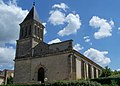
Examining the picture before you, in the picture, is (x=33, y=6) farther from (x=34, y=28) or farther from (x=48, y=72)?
(x=48, y=72)

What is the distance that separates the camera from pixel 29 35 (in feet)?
142

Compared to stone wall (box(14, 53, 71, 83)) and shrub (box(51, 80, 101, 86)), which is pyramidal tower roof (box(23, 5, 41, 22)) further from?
shrub (box(51, 80, 101, 86))

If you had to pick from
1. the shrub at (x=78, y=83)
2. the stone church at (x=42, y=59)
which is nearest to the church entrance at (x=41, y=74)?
the stone church at (x=42, y=59)

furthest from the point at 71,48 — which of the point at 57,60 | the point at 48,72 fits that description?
the point at 48,72

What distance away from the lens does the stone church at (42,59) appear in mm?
37812

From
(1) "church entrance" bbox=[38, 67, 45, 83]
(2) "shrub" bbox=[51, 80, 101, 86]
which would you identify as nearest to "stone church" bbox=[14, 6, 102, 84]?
(1) "church entrance" bbox=[38, 67, 45, 83]

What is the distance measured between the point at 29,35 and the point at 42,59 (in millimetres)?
5789

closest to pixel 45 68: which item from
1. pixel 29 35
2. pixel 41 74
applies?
pixel 41 74

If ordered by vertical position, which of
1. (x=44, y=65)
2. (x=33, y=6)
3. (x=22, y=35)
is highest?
(x=33, y=6)

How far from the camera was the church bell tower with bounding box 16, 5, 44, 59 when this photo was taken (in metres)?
43.0

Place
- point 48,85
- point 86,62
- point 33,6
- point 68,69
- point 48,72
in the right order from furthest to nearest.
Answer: point 33,6
point 86,62
point 48,72
point 68,69
point 48,85

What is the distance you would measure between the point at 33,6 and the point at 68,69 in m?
17.3

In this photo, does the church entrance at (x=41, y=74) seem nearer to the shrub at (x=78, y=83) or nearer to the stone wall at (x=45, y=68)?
the stone wall at (x=45, y=68)

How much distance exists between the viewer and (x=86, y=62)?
42.8 meters
